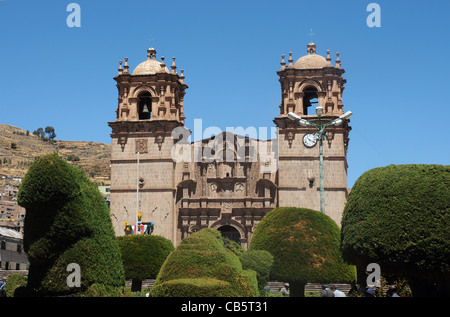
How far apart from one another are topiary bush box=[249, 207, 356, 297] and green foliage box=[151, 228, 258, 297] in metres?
5.09

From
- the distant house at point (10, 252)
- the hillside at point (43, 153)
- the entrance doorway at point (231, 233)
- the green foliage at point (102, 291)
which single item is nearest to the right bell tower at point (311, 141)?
the entrance doorway at point (231, 233)

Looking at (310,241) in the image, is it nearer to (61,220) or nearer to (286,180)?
(61,220)

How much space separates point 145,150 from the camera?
4422 centimetres

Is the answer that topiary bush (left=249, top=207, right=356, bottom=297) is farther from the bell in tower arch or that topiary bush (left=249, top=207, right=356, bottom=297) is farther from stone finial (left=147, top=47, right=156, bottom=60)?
stone finial (left=147, top=47, right=156, bottom=60)

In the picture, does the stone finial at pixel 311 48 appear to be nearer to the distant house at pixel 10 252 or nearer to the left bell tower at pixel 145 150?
the left bell tower at pixel 145 150

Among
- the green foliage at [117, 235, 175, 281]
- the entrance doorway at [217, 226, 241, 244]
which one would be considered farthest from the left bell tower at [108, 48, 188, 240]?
the green foliage at [117, 235, 175, 281]

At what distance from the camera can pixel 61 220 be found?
13688 mm

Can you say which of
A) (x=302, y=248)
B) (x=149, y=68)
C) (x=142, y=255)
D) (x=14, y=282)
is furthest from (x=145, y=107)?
(x=14, y=282)

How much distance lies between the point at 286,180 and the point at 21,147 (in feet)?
295

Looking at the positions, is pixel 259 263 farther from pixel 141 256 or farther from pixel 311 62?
pixel 311 62

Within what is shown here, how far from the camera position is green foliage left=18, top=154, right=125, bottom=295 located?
1362 centimetres
